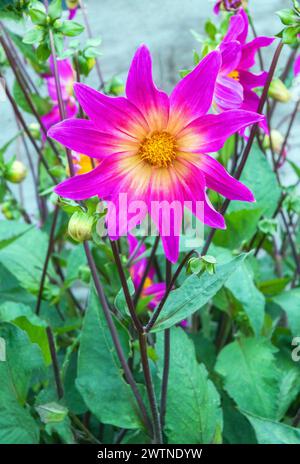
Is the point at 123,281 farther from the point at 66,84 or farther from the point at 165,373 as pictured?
the point at 66,84

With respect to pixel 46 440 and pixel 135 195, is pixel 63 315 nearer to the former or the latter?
pixel 46 440

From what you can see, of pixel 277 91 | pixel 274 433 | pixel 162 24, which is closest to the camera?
pixel 274 433

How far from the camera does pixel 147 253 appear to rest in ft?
1.92

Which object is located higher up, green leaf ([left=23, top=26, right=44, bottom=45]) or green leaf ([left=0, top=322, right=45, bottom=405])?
green leaf ([left=23, top=26, right=44, bottom=45])

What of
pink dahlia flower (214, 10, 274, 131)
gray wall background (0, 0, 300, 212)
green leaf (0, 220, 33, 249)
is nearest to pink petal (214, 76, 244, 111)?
pink dahlia flower (214, 10, 274, 131)

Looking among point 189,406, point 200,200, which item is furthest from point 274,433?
point 200,200

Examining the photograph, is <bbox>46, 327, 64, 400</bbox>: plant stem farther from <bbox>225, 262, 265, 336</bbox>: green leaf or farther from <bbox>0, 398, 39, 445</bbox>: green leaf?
<bbox>225, 262, 265, 336</bbox>: green leaf

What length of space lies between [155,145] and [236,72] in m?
0.13

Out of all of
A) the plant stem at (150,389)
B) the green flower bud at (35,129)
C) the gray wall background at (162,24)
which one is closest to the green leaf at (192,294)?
the plant stem at (150,389)

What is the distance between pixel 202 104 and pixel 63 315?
1.29 ft

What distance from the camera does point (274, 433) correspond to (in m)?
0.46

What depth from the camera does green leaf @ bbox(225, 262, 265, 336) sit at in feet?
1.77
